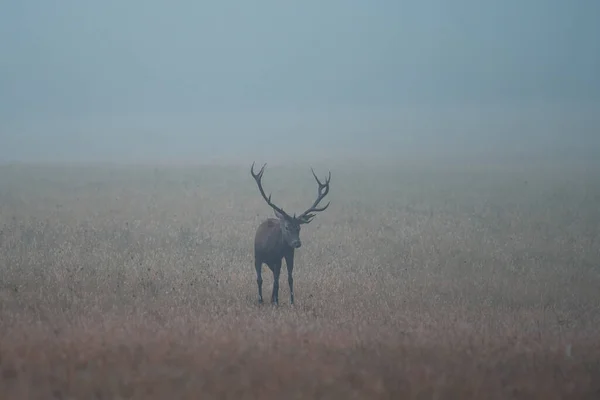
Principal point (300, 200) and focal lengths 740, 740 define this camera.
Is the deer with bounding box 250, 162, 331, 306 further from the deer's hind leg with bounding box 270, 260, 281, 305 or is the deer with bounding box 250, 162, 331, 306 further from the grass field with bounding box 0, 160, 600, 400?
the grass field with bounding box 0, 160, 600, 400

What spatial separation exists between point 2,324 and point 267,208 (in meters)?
17.5

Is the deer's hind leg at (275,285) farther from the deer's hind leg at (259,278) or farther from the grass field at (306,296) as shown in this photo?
the grass field at (306,296)

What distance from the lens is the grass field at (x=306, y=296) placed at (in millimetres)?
7570

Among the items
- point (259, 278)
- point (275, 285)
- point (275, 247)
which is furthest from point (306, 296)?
point (275, 247)

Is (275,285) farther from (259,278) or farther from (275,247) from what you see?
(275,247)

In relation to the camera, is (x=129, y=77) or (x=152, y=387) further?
(x=129, y=77)

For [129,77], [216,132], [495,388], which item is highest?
[129,77]

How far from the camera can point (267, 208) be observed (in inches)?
1032

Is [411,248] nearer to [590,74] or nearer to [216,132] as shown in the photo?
[590,74]

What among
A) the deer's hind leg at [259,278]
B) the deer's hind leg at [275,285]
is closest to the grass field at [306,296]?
the deer's hind leg at [259,278]

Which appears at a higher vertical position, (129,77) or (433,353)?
(129,77)

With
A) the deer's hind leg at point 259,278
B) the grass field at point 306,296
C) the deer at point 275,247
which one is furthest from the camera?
the deer's hind leg at point 259,278

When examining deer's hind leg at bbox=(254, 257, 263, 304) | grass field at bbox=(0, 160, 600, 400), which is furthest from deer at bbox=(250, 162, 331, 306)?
grass field at bbox=(0, 160, 600, 400)

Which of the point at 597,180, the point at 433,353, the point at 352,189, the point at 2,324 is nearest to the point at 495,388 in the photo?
the point at 433,353
